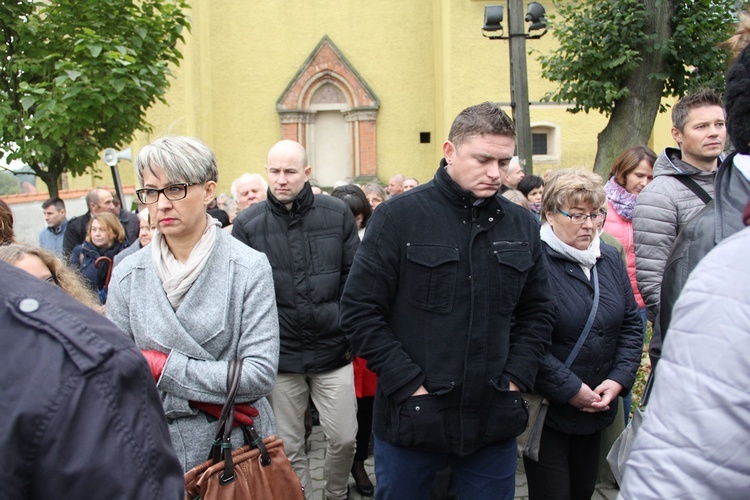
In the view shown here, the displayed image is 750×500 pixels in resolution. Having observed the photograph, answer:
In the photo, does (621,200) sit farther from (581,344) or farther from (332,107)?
(332,107)

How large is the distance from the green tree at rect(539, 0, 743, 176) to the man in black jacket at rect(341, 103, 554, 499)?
317 inches

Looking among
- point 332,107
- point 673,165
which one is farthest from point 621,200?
point 332,107

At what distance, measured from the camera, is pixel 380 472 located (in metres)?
2.97

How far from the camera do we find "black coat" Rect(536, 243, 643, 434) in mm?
3139

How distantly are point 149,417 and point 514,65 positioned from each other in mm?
8792

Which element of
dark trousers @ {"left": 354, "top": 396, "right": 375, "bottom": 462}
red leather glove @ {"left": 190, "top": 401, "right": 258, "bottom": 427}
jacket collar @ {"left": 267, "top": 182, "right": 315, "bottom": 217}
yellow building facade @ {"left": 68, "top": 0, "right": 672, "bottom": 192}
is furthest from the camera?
yellow building facade @ {"left": 68, "top": 0, "right": 672, "bottom": 192}

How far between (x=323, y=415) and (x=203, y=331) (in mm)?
1725

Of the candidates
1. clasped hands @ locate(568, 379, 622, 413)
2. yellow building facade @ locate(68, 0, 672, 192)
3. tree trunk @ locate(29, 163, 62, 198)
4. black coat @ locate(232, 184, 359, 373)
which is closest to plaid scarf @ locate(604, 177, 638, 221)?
clasped hands @ locate(568, 379, 622, 413)

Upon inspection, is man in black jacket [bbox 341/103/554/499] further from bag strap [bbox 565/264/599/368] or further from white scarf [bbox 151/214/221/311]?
white scarf [bbox 151/214/221/311]

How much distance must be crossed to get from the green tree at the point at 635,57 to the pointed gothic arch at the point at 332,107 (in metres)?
11.3

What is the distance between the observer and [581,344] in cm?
321

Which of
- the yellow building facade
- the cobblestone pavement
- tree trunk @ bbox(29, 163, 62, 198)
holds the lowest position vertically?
the cobblestone pavement

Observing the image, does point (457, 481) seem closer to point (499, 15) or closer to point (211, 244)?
point (211, 244)

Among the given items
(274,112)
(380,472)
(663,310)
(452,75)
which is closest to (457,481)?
(380,472)
